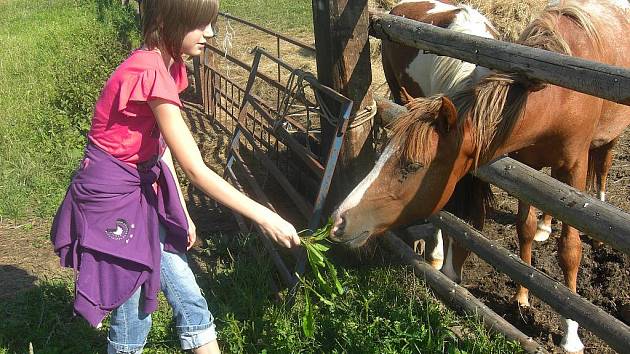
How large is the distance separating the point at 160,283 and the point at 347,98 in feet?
4.46

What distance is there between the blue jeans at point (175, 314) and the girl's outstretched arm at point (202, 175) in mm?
508

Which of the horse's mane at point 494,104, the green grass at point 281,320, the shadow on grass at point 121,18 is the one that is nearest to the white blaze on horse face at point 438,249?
the green grass at point 281,320

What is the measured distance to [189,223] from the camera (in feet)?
9.01

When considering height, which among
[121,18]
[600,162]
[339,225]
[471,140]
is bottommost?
[121,18]

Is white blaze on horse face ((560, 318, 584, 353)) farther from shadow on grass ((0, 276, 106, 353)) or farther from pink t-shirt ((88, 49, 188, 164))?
shadow on grass ((0, 276, 106, 353))

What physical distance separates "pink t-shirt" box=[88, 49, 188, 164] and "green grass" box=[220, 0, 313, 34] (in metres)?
9.56

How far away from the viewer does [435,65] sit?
4.17 m

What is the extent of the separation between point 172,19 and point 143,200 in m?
0.73

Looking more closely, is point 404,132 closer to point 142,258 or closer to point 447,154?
point 447,154

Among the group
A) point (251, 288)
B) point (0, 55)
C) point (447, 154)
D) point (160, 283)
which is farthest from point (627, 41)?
point (0, 55)

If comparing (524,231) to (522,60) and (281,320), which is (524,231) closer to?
(522,60)

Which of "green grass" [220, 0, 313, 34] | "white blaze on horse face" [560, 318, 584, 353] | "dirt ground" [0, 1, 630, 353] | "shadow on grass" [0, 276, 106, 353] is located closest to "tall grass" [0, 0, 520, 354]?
"shadow on grass" [0, 276, 106, 353]

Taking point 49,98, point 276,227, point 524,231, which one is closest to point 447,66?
point 524,231

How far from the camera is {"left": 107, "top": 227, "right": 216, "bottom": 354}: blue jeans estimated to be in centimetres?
247
